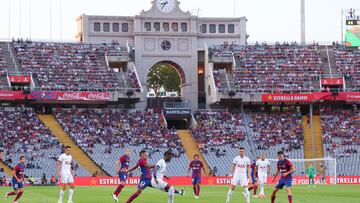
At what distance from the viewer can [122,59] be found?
320ft

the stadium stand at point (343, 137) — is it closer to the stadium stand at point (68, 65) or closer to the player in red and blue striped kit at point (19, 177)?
the stadium stand at point (68, 65)

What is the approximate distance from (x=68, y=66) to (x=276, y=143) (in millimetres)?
24933

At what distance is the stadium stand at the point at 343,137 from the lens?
273 ft

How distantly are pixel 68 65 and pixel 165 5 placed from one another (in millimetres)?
14179

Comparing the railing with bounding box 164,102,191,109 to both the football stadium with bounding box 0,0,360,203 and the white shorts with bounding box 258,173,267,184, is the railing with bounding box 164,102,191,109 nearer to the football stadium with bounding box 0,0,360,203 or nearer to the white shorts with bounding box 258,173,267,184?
the football stadium with bounding box 0,0,360,203

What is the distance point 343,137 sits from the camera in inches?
3529

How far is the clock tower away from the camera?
9938cm

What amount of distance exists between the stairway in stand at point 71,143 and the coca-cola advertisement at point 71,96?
221 cm

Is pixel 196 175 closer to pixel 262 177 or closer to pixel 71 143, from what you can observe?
pixel 262 177

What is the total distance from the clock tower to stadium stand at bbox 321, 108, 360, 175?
1615 centimetres

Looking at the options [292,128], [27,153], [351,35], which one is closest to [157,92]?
[351,35]

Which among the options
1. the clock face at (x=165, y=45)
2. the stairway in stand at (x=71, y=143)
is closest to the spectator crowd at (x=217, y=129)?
the clock face at (x=165, y=45)

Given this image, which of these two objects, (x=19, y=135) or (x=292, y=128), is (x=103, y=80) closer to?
(x=19, y=135)

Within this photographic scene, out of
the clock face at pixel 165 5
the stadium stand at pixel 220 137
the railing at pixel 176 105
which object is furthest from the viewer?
the clock face at pixel 165 5
